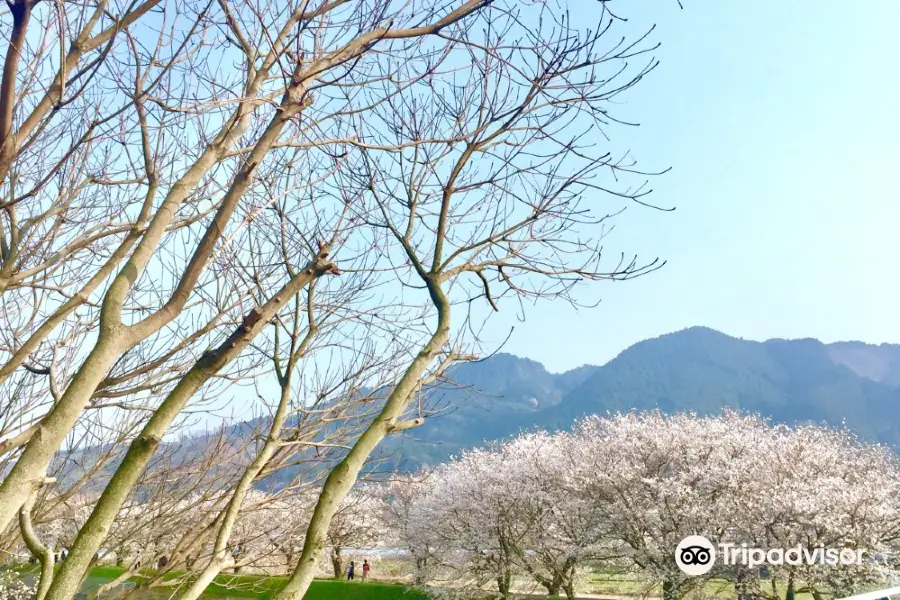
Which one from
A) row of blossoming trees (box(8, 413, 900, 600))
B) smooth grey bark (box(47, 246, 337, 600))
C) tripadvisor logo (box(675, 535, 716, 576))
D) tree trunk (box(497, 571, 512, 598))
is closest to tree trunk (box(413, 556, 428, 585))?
row of blossoming trees (box(8, 413, 900, 600))

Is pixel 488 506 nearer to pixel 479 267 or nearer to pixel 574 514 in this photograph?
pixel 574 514

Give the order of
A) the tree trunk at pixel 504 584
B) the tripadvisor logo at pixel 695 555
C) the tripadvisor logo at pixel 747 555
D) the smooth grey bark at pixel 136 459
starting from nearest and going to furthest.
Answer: the smooth grey bark at pixel 136 459 < the tripadvisor logo at pixel 747 555 < the tripadvisor logo at pixel 695 555 < the tree trunk at pixel 504 584

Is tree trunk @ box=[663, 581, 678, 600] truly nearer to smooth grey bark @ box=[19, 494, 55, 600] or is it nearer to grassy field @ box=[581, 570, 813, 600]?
grassy field @ box=[581, 570, 813, 600]

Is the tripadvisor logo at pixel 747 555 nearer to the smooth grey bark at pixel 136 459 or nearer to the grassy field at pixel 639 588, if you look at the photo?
the grassy field at pixel 639 588

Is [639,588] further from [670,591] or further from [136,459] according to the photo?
[136,459]

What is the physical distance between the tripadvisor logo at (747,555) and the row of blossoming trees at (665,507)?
18cm

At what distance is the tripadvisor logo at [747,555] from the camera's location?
1579 centimetres

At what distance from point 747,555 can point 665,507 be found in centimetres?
224

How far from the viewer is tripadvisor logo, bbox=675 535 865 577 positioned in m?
15.8

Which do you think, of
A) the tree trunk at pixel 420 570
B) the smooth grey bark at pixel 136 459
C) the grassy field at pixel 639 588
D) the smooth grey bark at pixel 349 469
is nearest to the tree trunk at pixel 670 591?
the grassy field at pixel 639 588

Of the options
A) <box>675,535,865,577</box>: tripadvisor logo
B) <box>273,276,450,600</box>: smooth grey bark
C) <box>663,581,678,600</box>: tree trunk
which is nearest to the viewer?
<box>273,276,450,600</box>: smooth grey bark

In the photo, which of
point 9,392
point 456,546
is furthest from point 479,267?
point 456,546

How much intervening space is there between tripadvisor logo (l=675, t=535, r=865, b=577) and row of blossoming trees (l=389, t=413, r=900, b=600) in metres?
0.18

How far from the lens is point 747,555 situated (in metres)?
16.7
